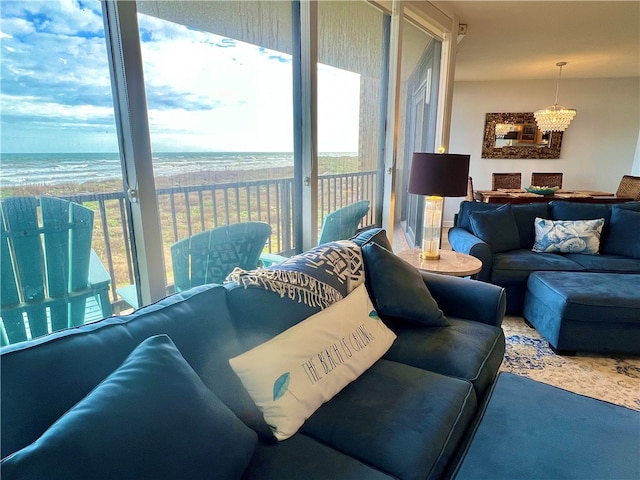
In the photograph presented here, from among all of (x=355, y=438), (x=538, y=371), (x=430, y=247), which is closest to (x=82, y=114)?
(x=355, y=438)

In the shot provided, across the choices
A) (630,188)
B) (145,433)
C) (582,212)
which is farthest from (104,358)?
(630,188)

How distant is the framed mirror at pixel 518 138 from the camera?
655 cm

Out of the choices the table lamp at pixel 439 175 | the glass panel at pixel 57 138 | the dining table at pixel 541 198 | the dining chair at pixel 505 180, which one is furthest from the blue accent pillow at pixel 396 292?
the dining chair at pixel 505 180

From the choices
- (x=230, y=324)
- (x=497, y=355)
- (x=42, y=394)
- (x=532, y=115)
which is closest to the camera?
(x=42, y=394)

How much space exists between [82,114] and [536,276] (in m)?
2.86

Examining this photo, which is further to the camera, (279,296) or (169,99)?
(169,99)

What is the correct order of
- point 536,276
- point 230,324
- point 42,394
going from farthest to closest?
point 536,276 < point 230,324 < point 42,394

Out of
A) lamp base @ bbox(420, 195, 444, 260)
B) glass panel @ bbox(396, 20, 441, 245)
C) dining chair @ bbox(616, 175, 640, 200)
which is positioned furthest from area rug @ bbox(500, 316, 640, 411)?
dining chair @ bbox(616, 175, 640, 200)

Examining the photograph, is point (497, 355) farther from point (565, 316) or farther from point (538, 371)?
point (565, 316)

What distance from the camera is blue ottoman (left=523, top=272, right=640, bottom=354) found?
224cm

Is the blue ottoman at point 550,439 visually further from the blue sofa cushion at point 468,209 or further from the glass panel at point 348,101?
the blue sofa cushion at point 468,209

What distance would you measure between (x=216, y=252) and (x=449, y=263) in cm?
156

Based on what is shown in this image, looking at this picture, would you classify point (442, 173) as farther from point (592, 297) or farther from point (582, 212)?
point (582, 212)

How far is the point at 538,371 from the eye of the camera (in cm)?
225
